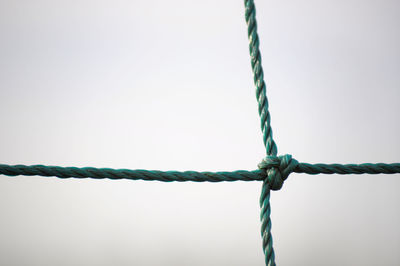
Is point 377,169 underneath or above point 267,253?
above

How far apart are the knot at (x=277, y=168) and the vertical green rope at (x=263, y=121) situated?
0.03ft

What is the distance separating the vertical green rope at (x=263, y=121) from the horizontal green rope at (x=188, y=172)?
2cm

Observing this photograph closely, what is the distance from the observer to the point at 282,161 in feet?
1.39

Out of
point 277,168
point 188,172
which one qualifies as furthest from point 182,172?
point 277,168

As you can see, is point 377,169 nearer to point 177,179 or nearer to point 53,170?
point 177,179

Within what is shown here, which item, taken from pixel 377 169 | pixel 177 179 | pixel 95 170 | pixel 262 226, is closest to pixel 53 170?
pixel 95 170

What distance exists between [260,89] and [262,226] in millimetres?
188

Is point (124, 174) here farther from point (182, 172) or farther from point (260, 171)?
point (260, 171)

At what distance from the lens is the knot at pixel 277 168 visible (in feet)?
1.39

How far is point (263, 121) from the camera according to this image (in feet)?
1.44

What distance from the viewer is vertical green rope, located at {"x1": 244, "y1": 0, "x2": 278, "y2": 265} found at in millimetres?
403

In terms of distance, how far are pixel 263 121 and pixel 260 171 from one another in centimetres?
7

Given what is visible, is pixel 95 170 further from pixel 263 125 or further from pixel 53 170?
pixel 263 125

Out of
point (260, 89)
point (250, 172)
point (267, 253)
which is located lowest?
point (267, 253)
